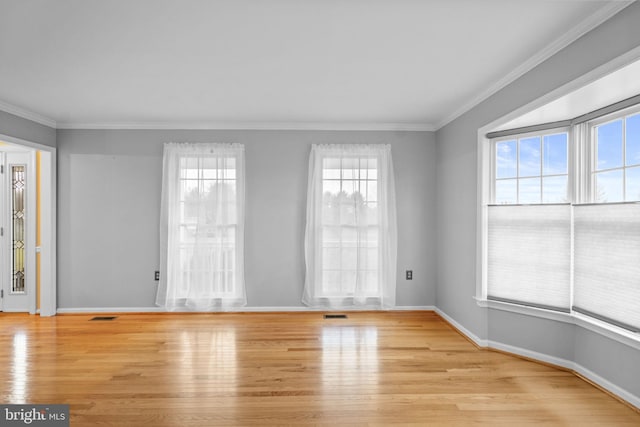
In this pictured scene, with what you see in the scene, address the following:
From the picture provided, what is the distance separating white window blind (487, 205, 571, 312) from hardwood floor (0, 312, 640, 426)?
2.02ft

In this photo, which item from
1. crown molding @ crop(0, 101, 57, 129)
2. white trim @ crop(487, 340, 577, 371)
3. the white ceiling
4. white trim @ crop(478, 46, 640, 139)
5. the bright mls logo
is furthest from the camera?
crown molding @ crop(0, 101, 57, 129)

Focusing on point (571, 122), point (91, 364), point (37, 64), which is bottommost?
point (91, 364)

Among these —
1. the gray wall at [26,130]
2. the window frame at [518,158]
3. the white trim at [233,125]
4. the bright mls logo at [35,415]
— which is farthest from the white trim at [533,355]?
the gray wall at [26,130]

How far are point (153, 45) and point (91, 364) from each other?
9.10 ft

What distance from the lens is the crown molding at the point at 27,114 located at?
13.5 ft

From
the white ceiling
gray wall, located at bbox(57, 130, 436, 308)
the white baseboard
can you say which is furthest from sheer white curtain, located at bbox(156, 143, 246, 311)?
the white baseboard

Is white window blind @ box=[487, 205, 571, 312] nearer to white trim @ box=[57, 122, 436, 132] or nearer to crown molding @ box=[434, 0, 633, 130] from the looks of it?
crown molding @ box=[434, 0, 633, 130]

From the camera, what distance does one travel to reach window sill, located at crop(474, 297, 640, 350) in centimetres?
260

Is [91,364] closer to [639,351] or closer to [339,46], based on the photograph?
[339,46]

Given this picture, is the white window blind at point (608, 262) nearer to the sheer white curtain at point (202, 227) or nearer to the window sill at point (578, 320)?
the window sill at point (578, 320)

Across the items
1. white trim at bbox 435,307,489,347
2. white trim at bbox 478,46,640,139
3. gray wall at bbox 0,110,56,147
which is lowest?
white trim at bbox 435,307,489,347

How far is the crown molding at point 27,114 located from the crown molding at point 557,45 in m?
5.02

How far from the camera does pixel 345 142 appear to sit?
505 cm

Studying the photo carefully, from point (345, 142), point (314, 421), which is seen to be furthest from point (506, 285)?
point (345, 142)
